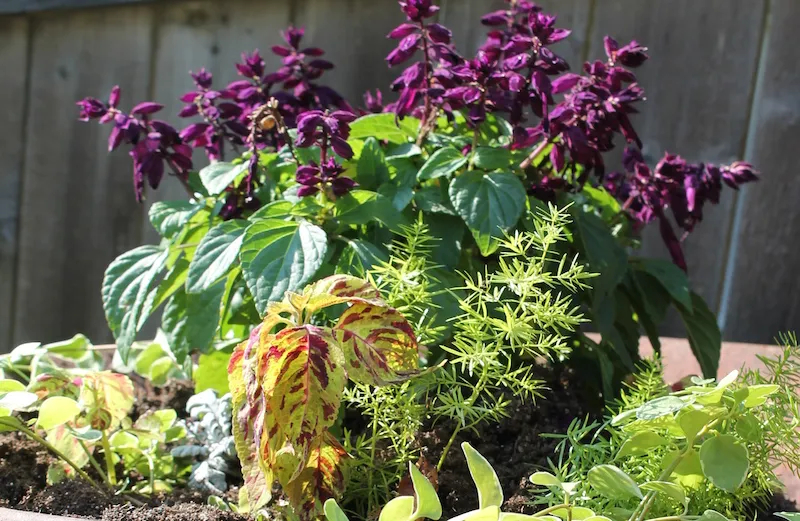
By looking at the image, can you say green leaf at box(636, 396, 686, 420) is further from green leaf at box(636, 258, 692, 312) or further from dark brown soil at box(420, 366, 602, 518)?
green leaf at box(636, 258, 692, 312)

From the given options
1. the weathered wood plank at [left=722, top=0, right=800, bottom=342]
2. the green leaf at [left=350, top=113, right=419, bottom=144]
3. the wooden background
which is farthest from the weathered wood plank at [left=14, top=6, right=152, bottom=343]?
the weathered wood plank at [left=722, top=0, right=800, bottom=342]

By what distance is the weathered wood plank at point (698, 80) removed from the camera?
1.35 metres

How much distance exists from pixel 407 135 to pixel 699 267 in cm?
74

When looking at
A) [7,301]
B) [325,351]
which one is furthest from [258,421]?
[7,301]

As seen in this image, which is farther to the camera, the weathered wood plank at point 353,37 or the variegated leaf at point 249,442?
the weathered wood plank at point 353,37

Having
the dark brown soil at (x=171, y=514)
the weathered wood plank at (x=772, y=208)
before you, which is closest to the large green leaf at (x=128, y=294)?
the dark brown soil at (x=171, y=514)

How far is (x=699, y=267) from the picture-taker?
141 centimetres

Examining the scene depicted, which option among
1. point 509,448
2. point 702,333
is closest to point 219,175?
point 509,448

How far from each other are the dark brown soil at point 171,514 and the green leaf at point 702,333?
64cm

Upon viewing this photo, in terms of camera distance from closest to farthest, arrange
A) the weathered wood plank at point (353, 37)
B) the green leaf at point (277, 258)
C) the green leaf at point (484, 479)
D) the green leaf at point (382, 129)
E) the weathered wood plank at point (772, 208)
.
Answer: the green leaf at point (484, 479)
the green leaf at point (277, 258)
the green leaf at point (382, 129)
the weathered wood plank at point (772, 208)
the weathered wood plank at point (353, 37)

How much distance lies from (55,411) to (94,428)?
0.09 meters

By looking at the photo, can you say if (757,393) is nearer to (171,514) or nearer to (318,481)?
(318,481)

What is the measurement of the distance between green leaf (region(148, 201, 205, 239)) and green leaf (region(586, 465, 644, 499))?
1.95 ft

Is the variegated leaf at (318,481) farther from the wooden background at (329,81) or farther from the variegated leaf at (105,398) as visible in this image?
the wooden background at (329,81)
